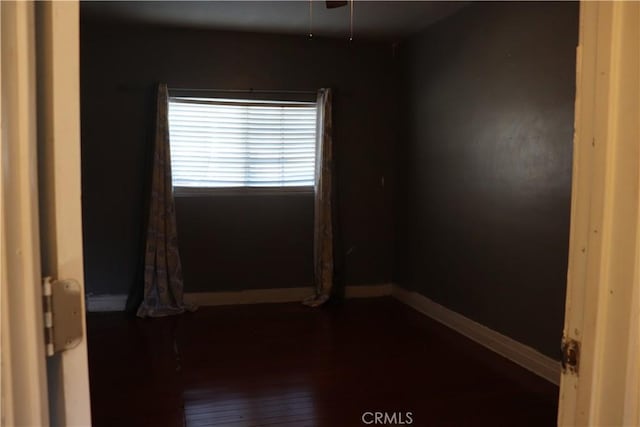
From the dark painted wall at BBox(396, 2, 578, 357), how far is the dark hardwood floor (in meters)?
0.39

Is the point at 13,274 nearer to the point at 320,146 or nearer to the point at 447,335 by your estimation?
the point at 447,335

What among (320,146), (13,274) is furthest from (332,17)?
(13,274)

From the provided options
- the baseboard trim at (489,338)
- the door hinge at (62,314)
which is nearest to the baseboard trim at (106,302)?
the baseboard trim at (489,338)

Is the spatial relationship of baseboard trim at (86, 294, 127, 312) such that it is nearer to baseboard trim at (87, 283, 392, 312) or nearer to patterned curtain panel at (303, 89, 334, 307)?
baseboard trim at (87, 283, 392, 312)

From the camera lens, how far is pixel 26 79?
→ 576 mm

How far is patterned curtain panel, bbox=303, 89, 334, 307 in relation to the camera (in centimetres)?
458

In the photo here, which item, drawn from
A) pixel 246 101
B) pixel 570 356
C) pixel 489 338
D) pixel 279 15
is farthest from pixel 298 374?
pixel 279 15

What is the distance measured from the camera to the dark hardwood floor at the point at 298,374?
2.50 meters

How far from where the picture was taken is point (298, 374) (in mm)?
3029

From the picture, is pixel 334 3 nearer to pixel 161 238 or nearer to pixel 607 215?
pixel 161 238

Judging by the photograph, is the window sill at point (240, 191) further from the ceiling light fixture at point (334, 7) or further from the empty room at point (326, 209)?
the ceiling light fixture at point (334, 7)

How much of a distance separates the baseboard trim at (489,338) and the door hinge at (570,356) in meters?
2.27

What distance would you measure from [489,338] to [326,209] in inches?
72.2

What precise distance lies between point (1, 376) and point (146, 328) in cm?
353
